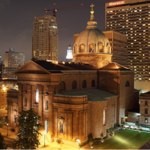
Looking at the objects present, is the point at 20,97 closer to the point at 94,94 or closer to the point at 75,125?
the point at 75,125

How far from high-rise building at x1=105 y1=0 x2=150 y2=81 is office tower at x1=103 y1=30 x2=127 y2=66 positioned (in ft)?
30.5

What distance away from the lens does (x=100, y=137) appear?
53812 mm

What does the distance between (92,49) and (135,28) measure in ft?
340

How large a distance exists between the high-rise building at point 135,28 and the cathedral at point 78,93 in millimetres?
94293

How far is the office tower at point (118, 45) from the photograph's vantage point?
14344 centimetres

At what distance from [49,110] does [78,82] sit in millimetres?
11785

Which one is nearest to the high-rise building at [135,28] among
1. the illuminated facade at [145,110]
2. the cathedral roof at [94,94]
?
the illuminated facade at [145,110]

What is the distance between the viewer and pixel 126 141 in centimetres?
5266

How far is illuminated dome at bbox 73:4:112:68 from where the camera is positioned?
72.4 metres

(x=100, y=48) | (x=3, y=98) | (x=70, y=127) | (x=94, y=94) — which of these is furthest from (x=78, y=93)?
(x=3, y=98)

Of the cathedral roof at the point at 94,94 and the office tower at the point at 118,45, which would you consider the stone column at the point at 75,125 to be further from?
the office tower at the point at 118,45

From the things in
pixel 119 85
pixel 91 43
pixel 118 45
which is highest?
pixel 118 45

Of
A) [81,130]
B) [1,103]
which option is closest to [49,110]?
[81,130]

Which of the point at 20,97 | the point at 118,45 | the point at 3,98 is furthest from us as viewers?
the point at 118,45
